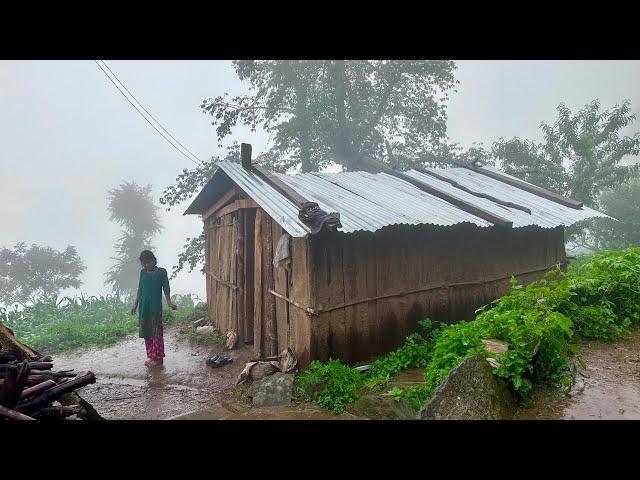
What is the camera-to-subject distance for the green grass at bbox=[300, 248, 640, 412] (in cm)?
381

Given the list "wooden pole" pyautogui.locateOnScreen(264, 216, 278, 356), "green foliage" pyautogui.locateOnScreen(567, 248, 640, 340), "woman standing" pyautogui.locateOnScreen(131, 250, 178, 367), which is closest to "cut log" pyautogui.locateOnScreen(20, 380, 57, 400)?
"wooden pole" pyautogui.locateOnScreen(264, 216, 278, 356)

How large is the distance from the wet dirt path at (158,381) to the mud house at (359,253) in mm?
1044

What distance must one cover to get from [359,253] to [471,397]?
12.2 feet

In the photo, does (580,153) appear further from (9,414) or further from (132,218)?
(132,218)

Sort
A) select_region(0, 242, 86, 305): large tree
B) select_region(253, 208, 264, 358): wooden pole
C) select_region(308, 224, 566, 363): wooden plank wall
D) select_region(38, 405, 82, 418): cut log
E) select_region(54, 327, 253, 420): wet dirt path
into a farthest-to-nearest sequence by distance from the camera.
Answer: select_region(0, 242, 86, 305): large tree
select_region(253, 208, 264, 358): wooden pole
select_region(308, 224, 566, 363): wooden plank wall
select_region(54, 327, 253, 420): wet dirt path
select_region(38, 405, 82, 418): cut log

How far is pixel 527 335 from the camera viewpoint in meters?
3.93

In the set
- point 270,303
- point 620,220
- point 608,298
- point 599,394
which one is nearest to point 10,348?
point 270,303

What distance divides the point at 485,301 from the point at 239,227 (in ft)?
19.3

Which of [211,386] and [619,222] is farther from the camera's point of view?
[619,222]

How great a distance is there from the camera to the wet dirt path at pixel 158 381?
247 inches

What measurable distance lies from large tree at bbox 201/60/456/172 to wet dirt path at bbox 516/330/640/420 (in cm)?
1796

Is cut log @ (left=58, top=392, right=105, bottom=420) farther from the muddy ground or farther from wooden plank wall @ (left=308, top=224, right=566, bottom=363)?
wooden plank wall @ (left=308, top=224, right=566, bottom=363)
